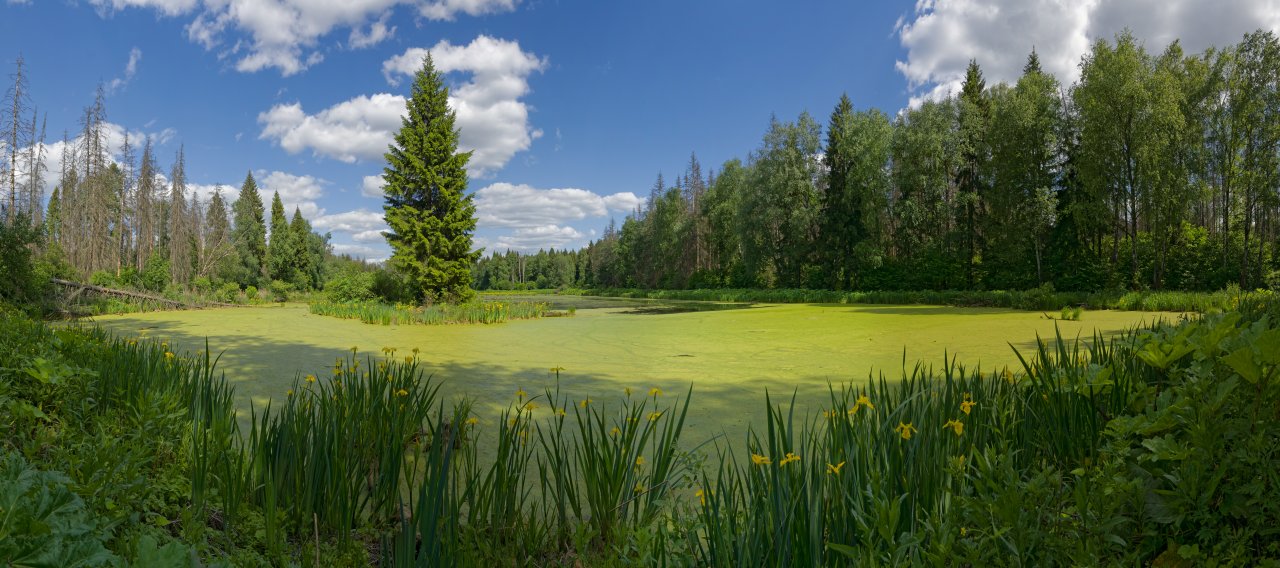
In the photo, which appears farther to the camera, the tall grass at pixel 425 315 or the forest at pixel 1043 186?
the forest at pixel 1043 186

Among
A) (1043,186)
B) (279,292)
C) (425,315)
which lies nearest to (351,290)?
(425,315)

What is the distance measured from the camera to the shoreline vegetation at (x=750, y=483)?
3.55ft

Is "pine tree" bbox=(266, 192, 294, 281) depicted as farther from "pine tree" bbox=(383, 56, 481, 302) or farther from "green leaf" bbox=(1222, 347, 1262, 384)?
"green leaf" bbox=(1222, 347, 1262, 384)

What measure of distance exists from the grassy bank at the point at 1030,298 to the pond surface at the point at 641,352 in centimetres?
293

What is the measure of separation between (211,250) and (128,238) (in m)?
6.80

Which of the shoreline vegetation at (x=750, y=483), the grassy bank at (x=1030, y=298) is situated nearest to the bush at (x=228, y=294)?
the shoreline vegetation at (x=750, y=483)

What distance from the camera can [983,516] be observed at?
1.16 meters

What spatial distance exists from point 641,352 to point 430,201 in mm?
10473

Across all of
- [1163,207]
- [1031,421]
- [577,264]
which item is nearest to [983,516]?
[1031,421]

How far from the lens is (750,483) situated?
1.62 metres

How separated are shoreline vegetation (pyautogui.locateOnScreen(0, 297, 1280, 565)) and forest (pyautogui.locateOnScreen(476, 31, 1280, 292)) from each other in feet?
57.1

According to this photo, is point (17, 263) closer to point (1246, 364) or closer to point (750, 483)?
point (750, 483)

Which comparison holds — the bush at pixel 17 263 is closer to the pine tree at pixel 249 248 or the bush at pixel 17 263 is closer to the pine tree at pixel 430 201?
the pine tree at pixel 430 201

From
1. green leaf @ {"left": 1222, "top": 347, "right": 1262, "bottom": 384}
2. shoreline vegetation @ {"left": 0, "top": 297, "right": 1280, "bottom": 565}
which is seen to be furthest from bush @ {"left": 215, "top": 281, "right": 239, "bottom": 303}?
green leaf @ {"left": 1222, "top": 347, "right": 1262, "bottom": 384}
